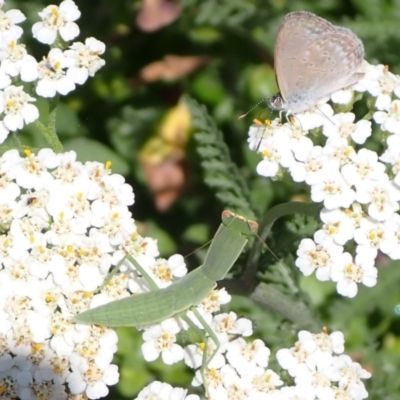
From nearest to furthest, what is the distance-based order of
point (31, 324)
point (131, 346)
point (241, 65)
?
point (31, 324), point (131, 346), point (241, 65)

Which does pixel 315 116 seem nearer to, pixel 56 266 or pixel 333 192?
pixel 333 192

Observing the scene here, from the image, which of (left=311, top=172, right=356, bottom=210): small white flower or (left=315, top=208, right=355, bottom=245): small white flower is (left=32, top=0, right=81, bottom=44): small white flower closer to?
(left=311, top=172, right=356, bottom=210): small white flower

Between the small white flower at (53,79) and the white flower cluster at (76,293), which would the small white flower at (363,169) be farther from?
the small white flower at (53,79)

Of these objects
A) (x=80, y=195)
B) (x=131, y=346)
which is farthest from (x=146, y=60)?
(x=80, y=195)

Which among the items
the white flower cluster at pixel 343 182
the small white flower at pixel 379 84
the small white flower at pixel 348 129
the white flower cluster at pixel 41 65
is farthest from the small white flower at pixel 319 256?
the white flower cluster at pixel 41 65

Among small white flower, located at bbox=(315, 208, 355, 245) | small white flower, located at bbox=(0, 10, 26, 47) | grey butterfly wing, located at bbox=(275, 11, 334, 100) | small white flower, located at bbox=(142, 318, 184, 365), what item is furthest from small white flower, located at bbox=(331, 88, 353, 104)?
small white flower, located at bbox=(0, 10, 26, 47)

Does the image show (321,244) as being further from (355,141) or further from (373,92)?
(373,92)
